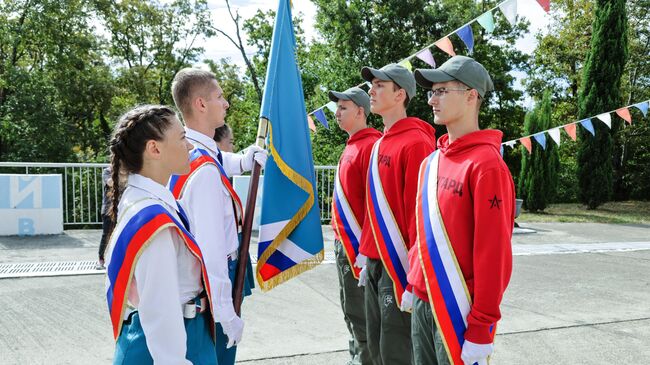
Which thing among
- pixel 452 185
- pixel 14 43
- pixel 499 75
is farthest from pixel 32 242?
pixel 499 75

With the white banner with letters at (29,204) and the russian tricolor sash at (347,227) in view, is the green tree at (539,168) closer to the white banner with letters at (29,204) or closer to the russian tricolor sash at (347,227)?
the white banner with letters at (29,204)

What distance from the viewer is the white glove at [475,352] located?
7.96ft

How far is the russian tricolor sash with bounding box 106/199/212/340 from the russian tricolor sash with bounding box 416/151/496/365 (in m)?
1.16

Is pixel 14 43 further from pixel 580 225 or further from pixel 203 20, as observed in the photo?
pixel 580 225

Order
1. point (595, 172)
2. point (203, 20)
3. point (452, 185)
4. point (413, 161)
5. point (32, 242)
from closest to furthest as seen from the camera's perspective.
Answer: point (452, 185), point (413, 161), point (32, 242), point (595, 172), point (203, 20)

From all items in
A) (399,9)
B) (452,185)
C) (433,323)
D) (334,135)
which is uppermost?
(399,9)

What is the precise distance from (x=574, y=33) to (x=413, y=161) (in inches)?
953

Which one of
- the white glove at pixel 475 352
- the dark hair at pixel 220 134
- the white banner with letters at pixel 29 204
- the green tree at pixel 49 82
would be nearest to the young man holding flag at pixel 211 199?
the white glove at pixel 475 352

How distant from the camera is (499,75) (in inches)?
917

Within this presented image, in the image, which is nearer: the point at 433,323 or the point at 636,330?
the point at 433,323

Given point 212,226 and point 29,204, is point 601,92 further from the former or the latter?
point 212,226

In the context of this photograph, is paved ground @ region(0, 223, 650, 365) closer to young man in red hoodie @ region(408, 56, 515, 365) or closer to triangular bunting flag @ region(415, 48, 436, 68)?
young man in red hoodie @ region(408, 56, 515, 365)

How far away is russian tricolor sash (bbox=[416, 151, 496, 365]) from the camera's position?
2.52 m

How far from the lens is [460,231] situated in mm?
2570
